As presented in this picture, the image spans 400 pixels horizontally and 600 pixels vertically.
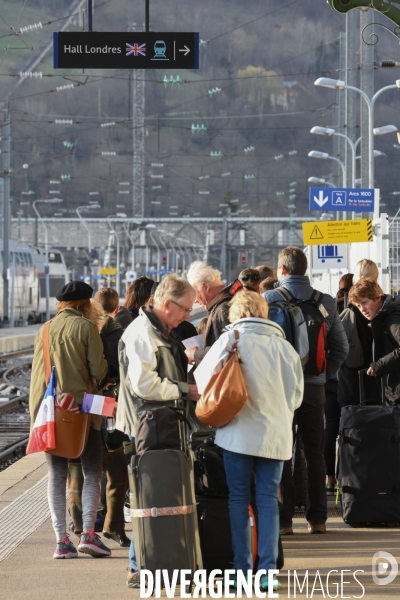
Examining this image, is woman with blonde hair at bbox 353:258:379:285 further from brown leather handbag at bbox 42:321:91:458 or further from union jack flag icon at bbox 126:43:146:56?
union jack flag icon at bbox 126:43:146:56

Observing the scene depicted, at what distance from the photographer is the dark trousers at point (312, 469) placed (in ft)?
25.4

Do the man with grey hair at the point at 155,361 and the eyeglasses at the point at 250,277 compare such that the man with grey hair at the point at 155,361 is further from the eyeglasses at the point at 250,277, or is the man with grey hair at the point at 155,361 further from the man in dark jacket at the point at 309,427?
the man in dark jacket at the point at 309,427

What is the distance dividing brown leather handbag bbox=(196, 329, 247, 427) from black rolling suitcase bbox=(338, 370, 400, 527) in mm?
2229

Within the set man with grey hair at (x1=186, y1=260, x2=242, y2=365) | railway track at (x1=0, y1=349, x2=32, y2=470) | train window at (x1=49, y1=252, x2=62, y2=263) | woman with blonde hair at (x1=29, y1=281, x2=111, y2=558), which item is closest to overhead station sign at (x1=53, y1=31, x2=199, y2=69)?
railway track at (x1=0, y1=349, x2=32, y2=470)

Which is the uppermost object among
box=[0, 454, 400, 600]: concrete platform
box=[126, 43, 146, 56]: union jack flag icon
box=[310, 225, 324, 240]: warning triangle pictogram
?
box=[126, 43, 146, 56]: union jack flag icon

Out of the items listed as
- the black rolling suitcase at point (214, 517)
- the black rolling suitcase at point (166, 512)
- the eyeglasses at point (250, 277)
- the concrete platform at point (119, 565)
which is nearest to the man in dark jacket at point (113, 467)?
the concrete platform at point (119, 565)

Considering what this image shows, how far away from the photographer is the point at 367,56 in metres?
21.8

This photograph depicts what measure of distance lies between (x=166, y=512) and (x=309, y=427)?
1950 millimetres

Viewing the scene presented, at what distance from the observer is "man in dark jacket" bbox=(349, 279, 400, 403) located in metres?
8.52

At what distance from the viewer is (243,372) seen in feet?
20.2

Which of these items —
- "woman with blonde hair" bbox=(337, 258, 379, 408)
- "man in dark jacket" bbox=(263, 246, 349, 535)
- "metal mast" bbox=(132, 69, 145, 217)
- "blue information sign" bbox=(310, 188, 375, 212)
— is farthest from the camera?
"metal mast" bbox=(132, 69, 145, 217)

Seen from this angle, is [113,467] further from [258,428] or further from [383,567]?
[383,567]

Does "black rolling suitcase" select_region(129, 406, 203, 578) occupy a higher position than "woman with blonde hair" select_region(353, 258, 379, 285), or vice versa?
"woman with blonde hair" select_region(353, 258, 379, 285)

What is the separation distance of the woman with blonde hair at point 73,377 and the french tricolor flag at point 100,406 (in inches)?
3.0
